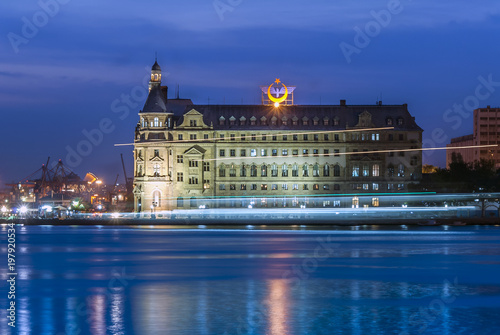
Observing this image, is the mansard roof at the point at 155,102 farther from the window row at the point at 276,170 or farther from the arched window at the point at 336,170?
the arched window at the point at 336,170

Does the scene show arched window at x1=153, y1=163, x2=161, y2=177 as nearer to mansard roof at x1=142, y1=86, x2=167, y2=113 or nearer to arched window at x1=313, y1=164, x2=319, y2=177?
mansard roof at x1=142, y1=86, x2=167, y2=113

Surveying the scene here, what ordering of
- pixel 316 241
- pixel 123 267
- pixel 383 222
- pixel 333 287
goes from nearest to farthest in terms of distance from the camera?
pixel 333 287 < pixel 123 267 < pixel 316 241 < pixel 383 222

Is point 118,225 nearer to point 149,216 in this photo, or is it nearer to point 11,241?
point 149,216

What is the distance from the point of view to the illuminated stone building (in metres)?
156

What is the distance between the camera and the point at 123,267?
67188 millimetres

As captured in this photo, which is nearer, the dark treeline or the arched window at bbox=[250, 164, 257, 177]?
the dark treeline

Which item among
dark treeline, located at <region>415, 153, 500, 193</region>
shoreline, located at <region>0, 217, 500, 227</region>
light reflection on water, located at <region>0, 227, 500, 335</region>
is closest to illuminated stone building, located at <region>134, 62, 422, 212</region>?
dark treeline, located at <region>415, 153, 500, 193</region>

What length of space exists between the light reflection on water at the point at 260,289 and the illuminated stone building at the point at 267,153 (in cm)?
6693

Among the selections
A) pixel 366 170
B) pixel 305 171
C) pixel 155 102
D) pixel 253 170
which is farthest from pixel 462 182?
pixel 155 102

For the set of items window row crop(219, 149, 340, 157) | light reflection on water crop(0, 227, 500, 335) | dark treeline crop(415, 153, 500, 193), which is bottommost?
light reflection on water crop(0, 227, 500, 335)

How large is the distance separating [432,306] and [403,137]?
377 feet

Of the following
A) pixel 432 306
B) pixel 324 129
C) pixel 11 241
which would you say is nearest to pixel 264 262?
pixel 432 306

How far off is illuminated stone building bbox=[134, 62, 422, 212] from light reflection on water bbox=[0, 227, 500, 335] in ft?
220

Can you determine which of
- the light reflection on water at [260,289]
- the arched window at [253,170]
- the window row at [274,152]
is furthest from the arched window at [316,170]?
the light reflection on water at [260,289]
